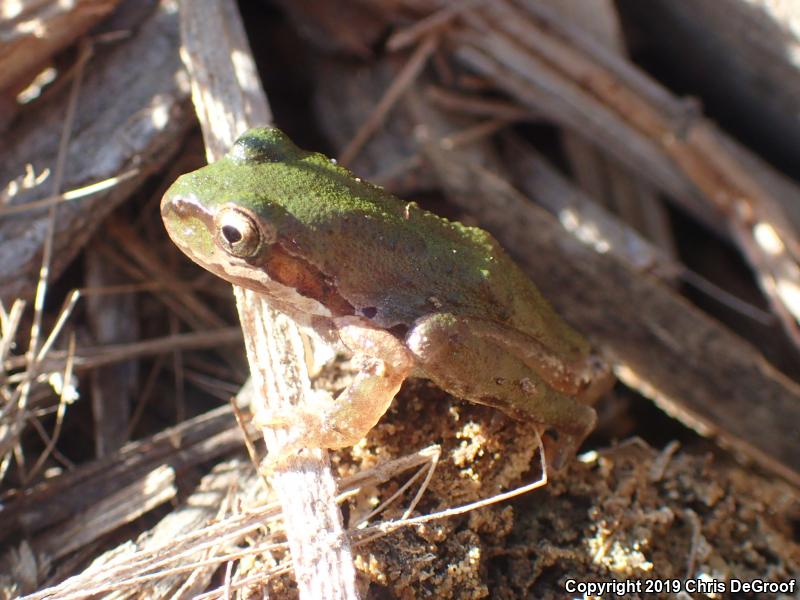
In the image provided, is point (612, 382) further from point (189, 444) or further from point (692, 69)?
point (692, 69)

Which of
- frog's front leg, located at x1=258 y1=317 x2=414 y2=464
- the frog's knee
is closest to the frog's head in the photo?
frog's front leg, located at x1=258 y1=317 x2=414 y2=464

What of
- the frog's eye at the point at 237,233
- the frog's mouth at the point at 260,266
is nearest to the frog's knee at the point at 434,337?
the frog's mouth at the point at 260,266

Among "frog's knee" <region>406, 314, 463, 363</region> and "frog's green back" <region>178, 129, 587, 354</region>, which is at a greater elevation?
"frog's green back" <region>178, 129, 587, 354</region>

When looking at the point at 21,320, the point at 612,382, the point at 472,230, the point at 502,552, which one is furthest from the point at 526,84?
the point at 21,320

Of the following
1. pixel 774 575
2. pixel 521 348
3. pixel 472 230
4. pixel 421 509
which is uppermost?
pixel 472 230

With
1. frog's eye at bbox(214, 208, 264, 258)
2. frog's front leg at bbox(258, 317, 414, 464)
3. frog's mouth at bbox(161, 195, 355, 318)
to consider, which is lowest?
frog's front leg at bbox(258, 317, 414, 464)

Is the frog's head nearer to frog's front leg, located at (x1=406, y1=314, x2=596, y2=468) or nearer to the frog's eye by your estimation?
the frog's eye

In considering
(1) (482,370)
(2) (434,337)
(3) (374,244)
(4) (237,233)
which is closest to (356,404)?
(2) (434,337)
